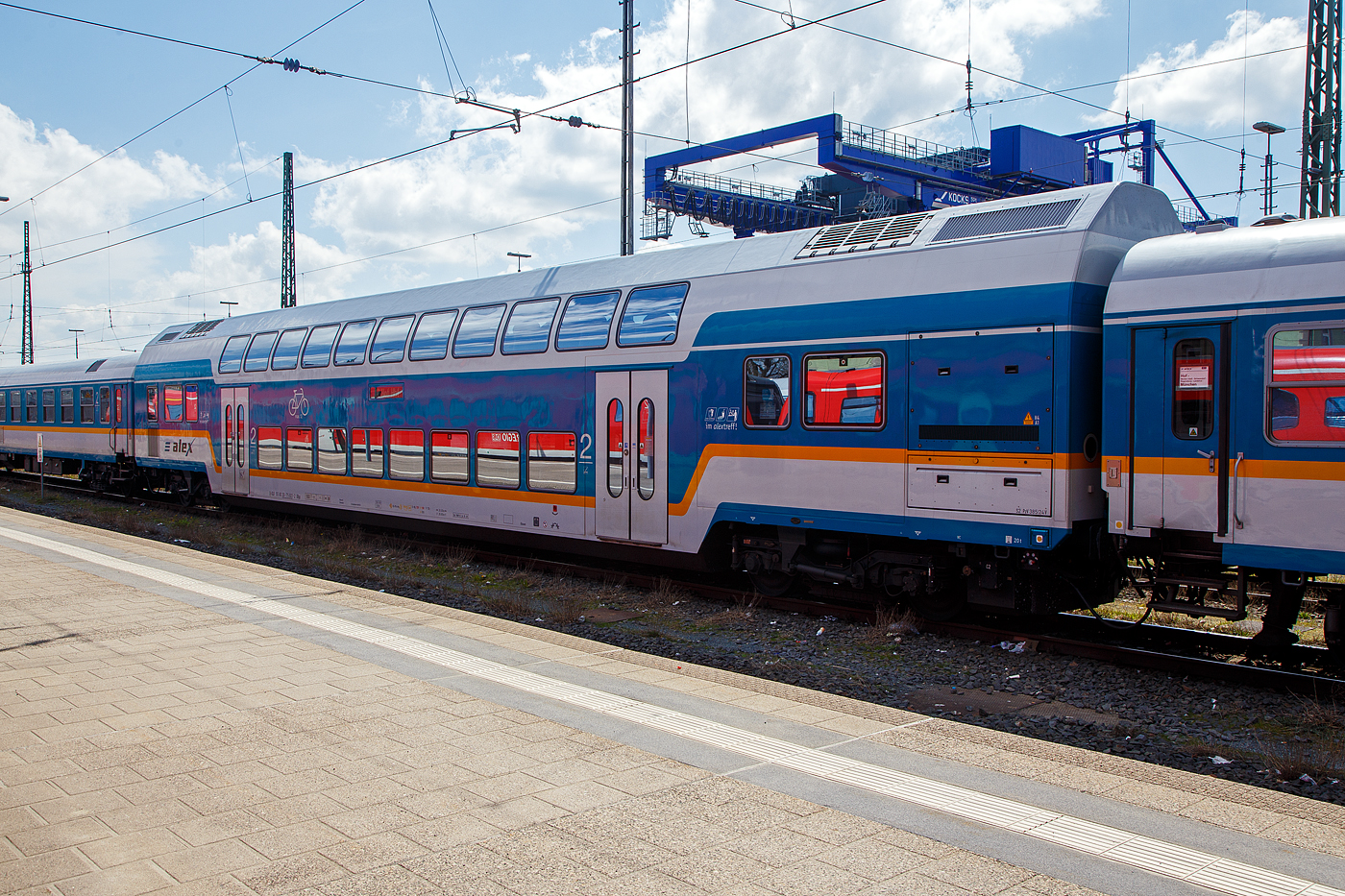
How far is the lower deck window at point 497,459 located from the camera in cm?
1295

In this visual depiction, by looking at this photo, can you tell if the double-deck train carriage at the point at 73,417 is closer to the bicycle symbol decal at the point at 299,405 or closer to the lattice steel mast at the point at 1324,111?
the bicycle symbol decal at the point at 299,405

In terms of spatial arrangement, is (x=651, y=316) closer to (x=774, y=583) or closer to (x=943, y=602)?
(x=774, y=583)

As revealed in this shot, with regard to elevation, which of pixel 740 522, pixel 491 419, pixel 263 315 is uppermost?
pixel 263 315

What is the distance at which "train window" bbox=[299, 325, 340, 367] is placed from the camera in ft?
54.0

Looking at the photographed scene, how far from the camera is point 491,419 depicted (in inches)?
520

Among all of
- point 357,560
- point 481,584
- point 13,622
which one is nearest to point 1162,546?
point 481,584

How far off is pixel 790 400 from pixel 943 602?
2.44 metres

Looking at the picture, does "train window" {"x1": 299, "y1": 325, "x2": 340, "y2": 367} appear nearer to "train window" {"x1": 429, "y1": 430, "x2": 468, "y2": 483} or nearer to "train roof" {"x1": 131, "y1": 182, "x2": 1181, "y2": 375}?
"train window" {"x1": 429, "y1": 430, "x2": 468, "y2": 483}

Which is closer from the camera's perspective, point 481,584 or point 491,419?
point 481,584

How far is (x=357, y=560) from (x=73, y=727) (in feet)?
29.2

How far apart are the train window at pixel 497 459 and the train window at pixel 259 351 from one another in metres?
6.79

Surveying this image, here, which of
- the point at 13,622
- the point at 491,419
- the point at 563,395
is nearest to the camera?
the point at 13,622

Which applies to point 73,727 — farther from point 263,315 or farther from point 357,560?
point 263,315

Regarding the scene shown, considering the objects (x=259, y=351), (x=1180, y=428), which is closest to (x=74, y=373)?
(x=259, y=351)
